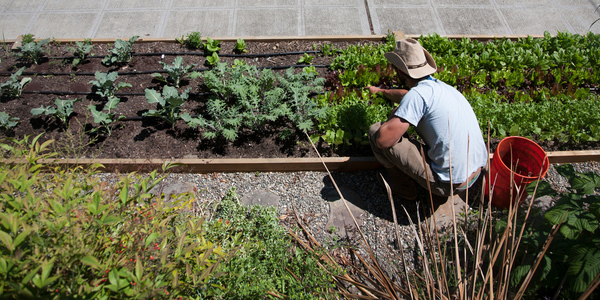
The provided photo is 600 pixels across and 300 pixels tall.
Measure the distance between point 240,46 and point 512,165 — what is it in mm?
3484

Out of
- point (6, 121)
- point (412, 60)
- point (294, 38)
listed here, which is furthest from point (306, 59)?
point (6, 121)

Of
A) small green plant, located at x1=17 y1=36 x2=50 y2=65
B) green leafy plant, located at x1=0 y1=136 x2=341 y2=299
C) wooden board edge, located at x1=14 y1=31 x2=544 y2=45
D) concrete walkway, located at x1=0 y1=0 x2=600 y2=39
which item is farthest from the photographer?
concrete walkway, located at x1=0 y1=0 x2=600 y2=39

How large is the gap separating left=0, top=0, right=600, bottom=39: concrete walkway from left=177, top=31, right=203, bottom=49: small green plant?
0.46 metres

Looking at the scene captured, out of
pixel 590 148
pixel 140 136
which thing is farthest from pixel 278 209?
pixel 590 148

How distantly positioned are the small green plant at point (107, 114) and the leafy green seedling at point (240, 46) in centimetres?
163

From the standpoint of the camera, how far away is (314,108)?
4.18 meters

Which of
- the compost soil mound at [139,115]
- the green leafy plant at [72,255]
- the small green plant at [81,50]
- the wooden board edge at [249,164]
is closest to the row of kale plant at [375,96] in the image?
the compost soil mound at [139,115]

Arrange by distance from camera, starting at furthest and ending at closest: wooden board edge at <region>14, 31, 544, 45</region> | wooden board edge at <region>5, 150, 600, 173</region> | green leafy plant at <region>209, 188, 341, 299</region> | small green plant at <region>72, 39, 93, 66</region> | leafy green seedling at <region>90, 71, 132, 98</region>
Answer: wooden board edge at <region>14, 31, 544, 45</region> < small green plant at <region>72, 39, 93, 66</region> < leafy green seedling at <region>90, 71, 132, 98</region> < wooden board edge at <region>5, 150, 600, 173</region> < green leafy plant at <region>209, 188, 341, 299</region>

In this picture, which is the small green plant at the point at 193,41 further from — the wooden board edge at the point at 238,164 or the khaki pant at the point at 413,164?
the khaki pant at the point at 413,164

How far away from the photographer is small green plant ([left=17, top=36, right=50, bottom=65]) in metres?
4.79

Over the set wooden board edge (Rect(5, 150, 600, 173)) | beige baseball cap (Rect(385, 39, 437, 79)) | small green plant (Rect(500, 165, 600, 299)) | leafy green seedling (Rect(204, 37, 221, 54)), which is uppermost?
beige baseball cap (Rect(385, 39, 437, 79))

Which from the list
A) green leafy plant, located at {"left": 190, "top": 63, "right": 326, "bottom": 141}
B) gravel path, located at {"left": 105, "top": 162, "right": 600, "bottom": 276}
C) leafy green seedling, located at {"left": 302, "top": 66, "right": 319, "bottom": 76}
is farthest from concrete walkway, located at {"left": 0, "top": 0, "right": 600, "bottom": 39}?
gravel path, located at {"left": 105, "top": 162, "right": 600, "bottom": 276}

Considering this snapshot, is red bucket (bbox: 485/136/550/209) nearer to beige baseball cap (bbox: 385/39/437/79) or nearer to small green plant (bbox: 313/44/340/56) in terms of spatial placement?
beige baseball cap (bbox: 385/39/437/79)

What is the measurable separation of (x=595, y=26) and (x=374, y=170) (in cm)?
458
